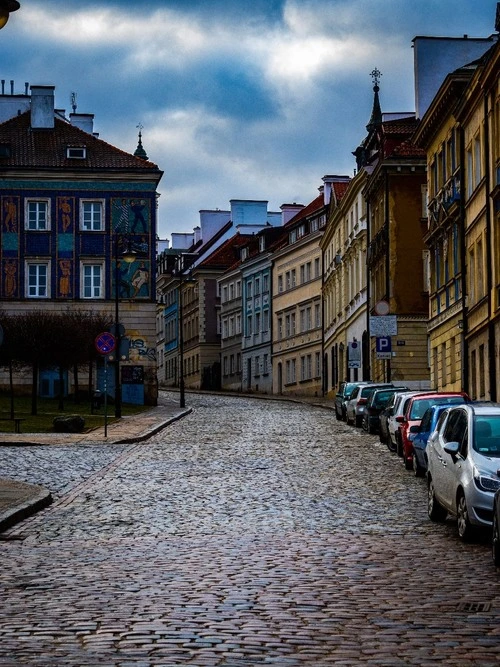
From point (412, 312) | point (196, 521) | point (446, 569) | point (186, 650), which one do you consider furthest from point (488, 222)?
point (186, 650)

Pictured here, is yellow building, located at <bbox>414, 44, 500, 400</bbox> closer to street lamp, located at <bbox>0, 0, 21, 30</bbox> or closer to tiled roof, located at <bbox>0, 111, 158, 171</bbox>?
tiled roof, located at <bbox>0, 111, 158, 171</bbox>

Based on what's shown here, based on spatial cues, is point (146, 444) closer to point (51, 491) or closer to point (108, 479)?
point (108, 479)

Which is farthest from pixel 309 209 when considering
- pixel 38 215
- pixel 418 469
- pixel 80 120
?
pixel 418 469

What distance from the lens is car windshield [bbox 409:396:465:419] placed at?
95.8 feet

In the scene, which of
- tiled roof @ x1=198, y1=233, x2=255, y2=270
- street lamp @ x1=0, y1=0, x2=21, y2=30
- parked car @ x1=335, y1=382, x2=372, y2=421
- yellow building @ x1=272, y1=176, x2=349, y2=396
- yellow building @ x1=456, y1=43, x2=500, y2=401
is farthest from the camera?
tiled roof @ x1=198, y1=233, x2=255, y2=270

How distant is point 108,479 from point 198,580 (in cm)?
1206

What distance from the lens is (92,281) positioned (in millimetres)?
67000

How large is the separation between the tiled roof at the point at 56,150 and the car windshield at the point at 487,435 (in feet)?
169

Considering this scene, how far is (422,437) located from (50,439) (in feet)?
44.7

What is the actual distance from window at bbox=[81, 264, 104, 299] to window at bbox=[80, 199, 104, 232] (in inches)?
73.5

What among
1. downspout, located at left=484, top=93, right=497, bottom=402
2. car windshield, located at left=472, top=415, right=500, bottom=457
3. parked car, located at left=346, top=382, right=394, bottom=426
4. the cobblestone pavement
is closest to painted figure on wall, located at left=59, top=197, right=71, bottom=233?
parked car, located at left=346, top=382, right=394, bottom=426

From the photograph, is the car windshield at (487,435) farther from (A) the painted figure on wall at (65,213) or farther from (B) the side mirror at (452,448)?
(A) the painted figure on wall at (65,213)

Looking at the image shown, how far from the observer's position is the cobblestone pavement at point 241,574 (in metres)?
8.52

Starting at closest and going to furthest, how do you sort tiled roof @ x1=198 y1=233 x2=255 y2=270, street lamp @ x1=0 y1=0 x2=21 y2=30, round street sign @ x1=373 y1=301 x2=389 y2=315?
street lamp @ x1=0 y1=0 x2=21 y2=30
round street sign @ x1=373 y1=301 x2=389 y2=315
tiled roof @ x1=198 y1=233 x2=255 y2=270
